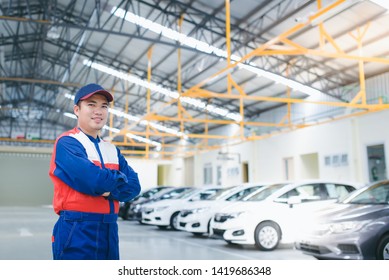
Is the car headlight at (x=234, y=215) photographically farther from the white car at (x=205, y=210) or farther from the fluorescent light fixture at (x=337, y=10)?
the fluorescent light fixture at (x=337, y=10)

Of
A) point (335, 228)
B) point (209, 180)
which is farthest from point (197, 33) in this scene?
point (209, 180)

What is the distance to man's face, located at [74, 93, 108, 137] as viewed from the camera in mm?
1967

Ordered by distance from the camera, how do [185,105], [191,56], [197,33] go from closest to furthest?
1. [197,33]
2. [191,56]
3. [185,105]

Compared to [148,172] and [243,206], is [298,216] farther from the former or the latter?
[148,172]

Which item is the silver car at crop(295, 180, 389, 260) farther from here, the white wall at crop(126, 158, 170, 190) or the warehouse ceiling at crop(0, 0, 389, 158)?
the white wall at crop(126, 158, 170, 190)

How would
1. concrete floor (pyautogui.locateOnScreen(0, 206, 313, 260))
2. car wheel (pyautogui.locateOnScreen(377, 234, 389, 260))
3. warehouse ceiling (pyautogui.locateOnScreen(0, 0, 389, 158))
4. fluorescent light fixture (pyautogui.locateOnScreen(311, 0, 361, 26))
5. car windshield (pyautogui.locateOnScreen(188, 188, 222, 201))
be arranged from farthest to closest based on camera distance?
1. car windshield (pyautogui.locateOnScreen(188, 188, 222, 201))
2. warehouse ceiling (pyautogui.locateOnScreen(0, 0, 389, 158))
3. concrete floor (pyautogui.locateOnScreen(0, 206, 313, 260))
4. fluorescent light fixture (pyautogui.locateOnScreen(311, 0, 361, 26))
5. car wheel (pyautogui.locateOnScreen(377, 234, 389, 260))

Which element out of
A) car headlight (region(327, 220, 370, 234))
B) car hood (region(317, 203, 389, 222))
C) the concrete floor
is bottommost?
the concrete floor

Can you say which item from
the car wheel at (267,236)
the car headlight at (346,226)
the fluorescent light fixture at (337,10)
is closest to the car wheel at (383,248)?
the car headlight at (346,226)

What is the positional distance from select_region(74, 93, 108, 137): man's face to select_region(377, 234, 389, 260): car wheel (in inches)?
147

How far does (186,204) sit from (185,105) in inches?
448

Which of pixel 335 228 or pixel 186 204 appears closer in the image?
pixel 335 228

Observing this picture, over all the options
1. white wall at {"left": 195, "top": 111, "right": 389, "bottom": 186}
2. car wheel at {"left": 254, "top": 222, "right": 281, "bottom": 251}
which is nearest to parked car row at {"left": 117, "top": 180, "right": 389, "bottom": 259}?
car wheel at {"left": 254, "top": 222, "right": 281, "bottom": 251}
